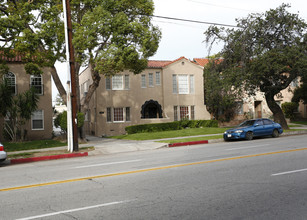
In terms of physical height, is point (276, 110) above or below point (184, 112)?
below

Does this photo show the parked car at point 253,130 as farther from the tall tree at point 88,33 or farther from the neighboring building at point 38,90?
the neighboring building at point 38,90

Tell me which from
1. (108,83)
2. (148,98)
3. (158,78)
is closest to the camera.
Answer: (108,83)

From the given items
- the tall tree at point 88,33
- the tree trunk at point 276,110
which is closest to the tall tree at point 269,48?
the tree trunk at point 276,110

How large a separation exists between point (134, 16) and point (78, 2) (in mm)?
3866

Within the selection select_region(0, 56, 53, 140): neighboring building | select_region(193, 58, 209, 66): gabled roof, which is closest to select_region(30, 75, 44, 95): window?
select_region(0, 56, 53, 140): neighboring building

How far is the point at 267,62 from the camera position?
2178cm

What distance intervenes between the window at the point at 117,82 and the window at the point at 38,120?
761 cm

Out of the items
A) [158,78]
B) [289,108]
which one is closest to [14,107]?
[158,78]

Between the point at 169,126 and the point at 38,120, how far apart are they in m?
12.2

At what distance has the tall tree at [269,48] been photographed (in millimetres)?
21797

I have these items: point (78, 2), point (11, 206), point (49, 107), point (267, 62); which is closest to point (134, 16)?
point (78, 2)

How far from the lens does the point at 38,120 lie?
28.4m

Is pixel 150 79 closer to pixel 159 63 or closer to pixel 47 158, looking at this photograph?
pixel 159 63

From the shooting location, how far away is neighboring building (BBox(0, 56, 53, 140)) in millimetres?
27484
